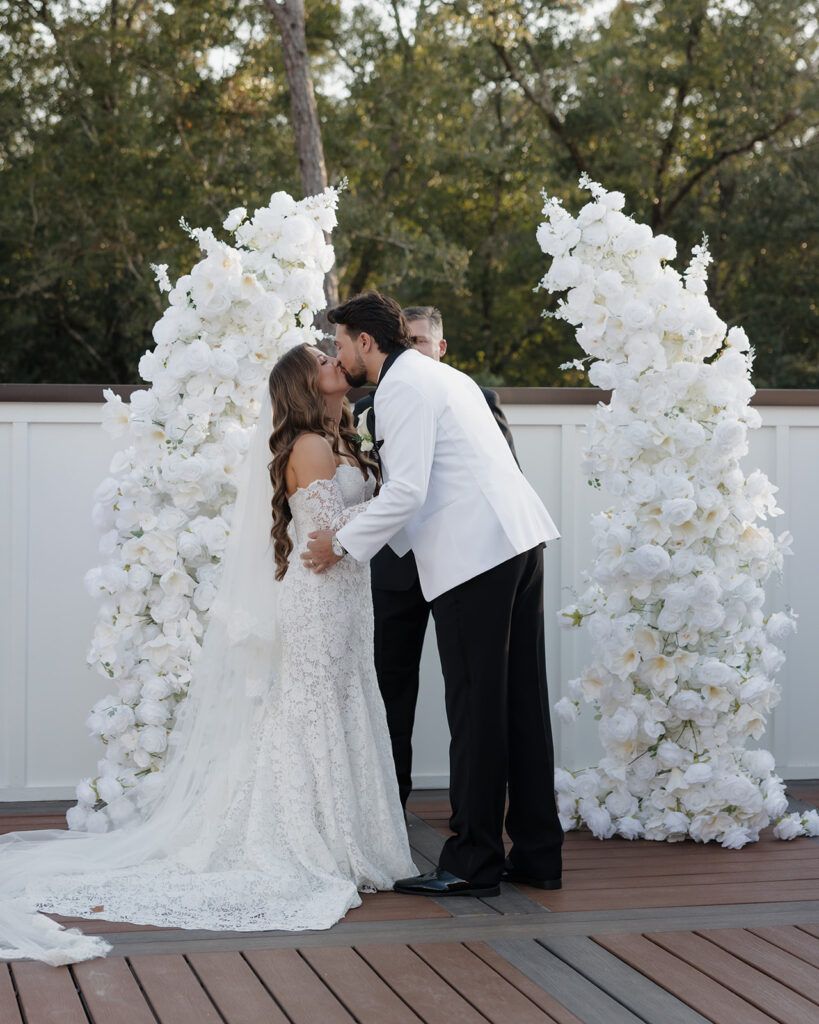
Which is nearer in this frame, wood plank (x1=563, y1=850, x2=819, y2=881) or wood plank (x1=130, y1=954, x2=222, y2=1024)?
wood plank (x1=130, y1=954, x2=222, y2=1024)

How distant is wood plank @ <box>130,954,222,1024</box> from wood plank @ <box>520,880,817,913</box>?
1.07 m

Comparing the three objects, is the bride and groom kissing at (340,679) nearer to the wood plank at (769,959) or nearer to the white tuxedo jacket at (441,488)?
the white tuxedo jacket at (441,488)

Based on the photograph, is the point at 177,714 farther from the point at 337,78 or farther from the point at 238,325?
the point at 337,78

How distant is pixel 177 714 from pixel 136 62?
13915mm

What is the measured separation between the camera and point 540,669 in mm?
3787

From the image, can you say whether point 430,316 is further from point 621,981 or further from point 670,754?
point 621,981

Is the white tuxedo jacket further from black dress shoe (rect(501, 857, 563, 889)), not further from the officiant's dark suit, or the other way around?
black dress shoe (rect(501, 857, 563, 889))

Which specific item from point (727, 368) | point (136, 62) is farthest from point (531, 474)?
point (136, 62)

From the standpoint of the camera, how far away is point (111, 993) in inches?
112

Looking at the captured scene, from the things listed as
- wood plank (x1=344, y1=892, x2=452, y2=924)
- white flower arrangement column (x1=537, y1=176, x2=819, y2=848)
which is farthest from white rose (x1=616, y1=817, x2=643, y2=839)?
wood plank (x1=344, y1=892, x2=452, y2=924)

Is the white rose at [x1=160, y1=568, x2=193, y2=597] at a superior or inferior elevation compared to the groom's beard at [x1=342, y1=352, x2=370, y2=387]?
inferior

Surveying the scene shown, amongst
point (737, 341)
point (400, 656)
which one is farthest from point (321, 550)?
point (737, 341)

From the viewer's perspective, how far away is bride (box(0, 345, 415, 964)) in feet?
12.0

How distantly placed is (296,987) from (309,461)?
1.53m
